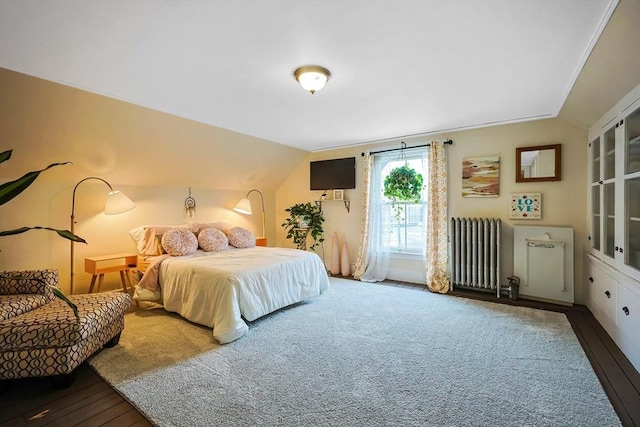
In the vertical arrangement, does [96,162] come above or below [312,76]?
below

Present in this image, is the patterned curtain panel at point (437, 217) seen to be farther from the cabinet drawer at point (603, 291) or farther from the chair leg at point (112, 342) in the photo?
the chair leg at point (112, 342)

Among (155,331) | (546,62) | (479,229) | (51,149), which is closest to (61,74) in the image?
(51,149)

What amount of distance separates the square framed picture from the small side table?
16.3ft

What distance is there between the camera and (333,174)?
545 cm

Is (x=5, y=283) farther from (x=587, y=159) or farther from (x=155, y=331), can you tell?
(x=587, y=159)

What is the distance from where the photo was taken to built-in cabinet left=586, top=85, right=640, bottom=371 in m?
2.30

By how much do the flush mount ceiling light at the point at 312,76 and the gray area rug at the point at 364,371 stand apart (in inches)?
88.3

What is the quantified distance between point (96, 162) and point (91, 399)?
8.93 feet

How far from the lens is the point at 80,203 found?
371cm

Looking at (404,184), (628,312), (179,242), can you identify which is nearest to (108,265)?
(179,242)

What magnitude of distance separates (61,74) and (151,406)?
2.60m

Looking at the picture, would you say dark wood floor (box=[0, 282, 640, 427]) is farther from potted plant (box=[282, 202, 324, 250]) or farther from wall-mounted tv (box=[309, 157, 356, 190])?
wall-mounted tv (box=[309, 157, 356, 190])

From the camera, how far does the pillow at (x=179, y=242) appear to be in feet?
11.9

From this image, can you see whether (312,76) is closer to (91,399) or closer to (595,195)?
(91,399)
